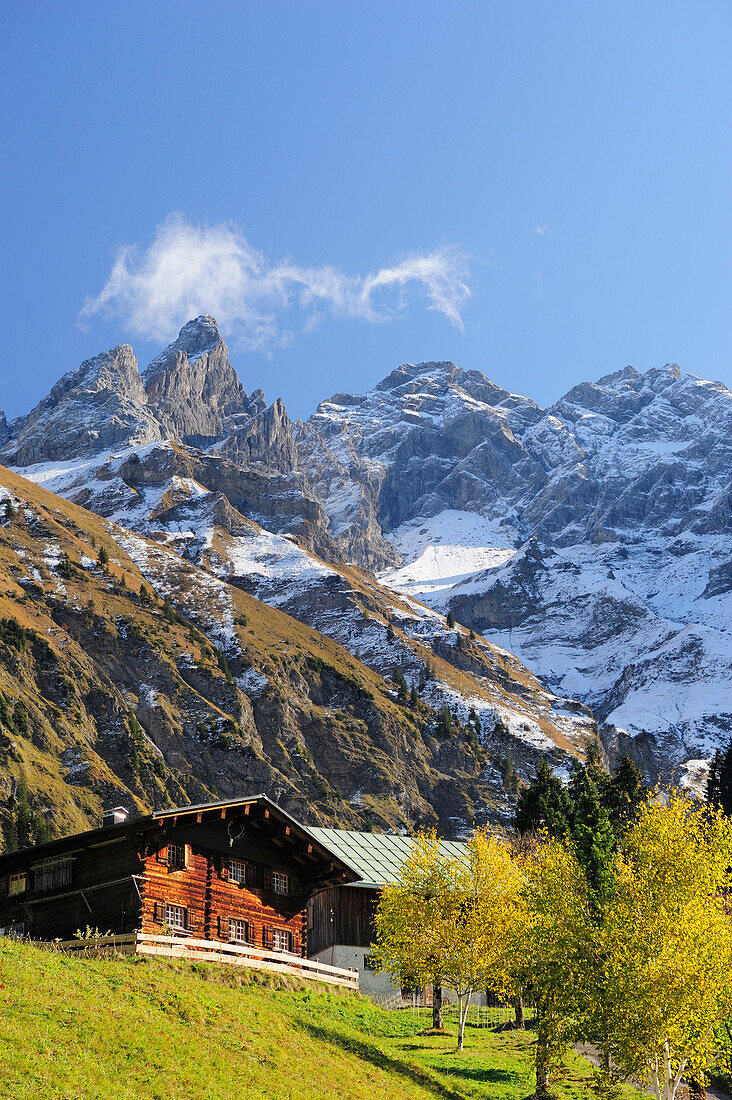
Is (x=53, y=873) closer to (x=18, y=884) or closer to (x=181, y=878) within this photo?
(x=18, y=884)

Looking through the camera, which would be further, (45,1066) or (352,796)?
(352,796)

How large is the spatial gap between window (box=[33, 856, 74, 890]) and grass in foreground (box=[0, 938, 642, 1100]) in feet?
30.5

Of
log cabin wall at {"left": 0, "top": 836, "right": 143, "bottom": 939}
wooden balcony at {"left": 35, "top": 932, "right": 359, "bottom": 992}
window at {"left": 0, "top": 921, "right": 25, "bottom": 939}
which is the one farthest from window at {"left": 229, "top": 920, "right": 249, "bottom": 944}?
window at {"left": 0, "top": 921, "right": 25, "bottom": 939}

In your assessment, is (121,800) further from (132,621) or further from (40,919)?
(40,919)

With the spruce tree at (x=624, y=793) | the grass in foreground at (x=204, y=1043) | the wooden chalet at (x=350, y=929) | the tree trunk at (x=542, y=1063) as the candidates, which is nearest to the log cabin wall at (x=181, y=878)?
the grass in foreground at (x=204, y=1043)

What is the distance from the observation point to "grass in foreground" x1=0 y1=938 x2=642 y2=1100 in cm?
A: 2603

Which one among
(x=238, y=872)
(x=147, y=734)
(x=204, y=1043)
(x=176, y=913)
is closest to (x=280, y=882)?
(x=238, y=872)

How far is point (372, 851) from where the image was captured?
228 feet

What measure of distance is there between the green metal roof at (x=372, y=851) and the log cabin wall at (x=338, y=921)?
3.52ft

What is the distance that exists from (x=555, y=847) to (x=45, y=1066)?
1073 inches

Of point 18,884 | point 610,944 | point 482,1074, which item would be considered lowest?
point 482,1074

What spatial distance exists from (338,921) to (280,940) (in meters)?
12.0

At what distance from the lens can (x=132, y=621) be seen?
196 metres

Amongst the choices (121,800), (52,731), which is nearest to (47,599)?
(52,731)
